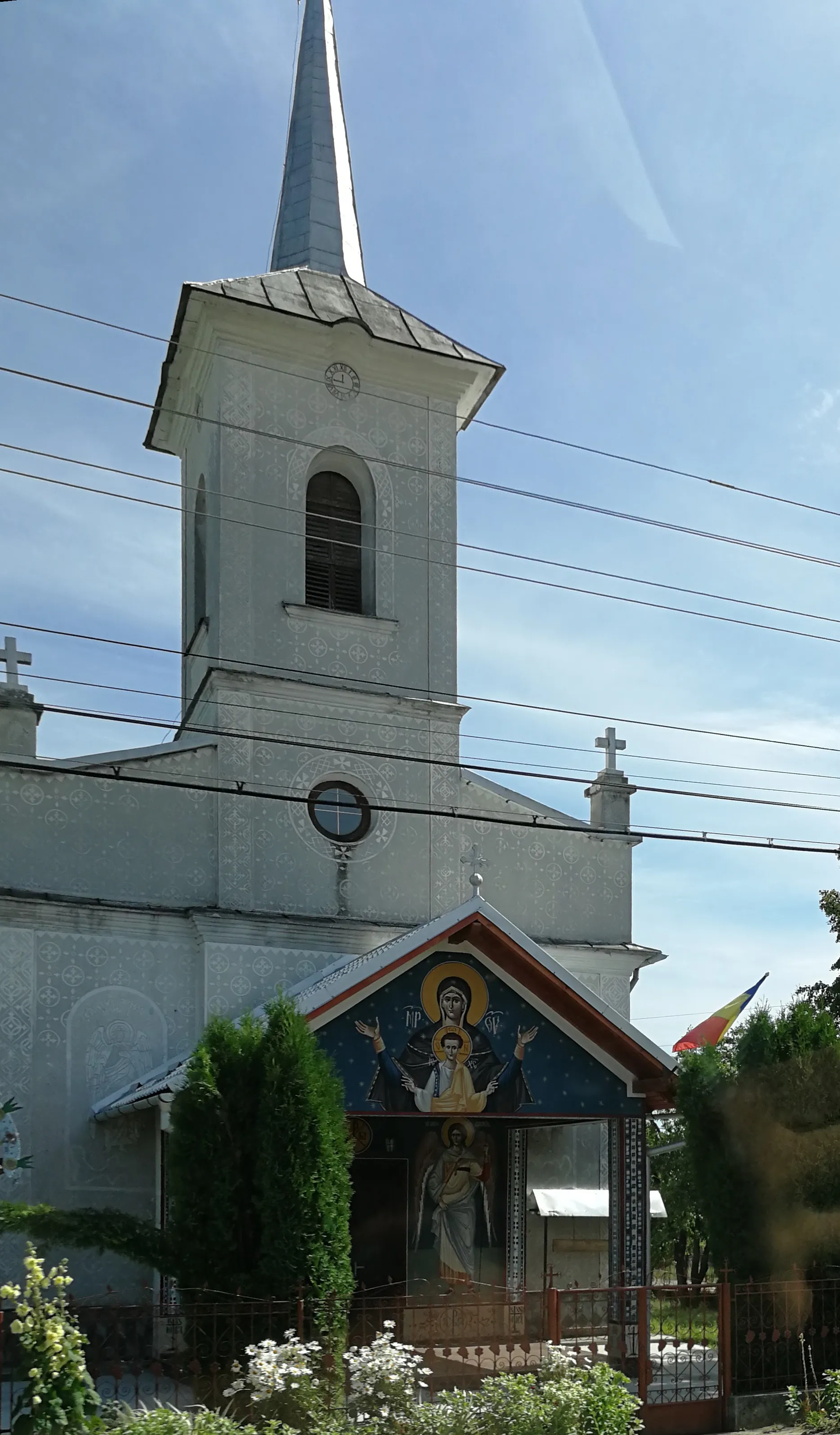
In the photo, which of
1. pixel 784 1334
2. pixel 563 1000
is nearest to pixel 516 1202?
pixel 563 1000

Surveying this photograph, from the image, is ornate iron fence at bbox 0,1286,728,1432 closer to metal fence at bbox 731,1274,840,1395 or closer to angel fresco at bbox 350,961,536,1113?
metal fence at bbox 731,1274,840,1395

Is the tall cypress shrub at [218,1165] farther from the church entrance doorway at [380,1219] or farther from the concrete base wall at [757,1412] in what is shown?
the church entrance doorway at [380,1219]

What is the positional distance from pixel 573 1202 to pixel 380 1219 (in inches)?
96.5

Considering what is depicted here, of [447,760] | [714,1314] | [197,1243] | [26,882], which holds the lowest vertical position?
[714,1314]

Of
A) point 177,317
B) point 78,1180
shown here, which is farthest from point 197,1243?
point 177,317

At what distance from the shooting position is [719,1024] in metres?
20.4

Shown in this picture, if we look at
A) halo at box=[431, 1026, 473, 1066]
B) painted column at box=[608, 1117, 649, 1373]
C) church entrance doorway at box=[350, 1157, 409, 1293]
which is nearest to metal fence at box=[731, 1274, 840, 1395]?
painted column at box=[608, 1117, 649, 1373]

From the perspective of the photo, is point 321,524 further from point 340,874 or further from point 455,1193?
point 455,1193

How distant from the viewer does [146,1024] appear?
17906 millimetres

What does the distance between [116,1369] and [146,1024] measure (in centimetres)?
699

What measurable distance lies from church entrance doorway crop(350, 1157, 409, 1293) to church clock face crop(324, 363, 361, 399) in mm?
10302

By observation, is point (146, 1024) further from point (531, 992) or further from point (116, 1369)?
point (116, 1369)

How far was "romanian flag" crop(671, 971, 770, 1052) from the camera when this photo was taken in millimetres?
20031

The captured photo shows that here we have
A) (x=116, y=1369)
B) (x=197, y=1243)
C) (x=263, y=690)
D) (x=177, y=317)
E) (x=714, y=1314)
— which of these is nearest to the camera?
(x=116, y=1369)
